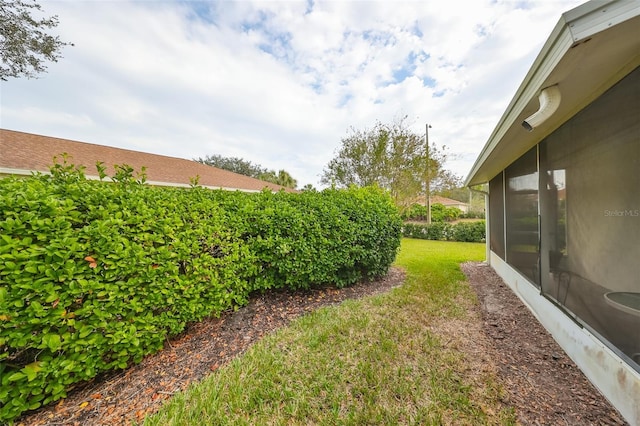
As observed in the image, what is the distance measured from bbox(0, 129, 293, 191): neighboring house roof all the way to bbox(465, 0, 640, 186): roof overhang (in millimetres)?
5066

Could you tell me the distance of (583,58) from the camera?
1.62 m

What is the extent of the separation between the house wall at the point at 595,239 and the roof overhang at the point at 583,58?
11 centimetres

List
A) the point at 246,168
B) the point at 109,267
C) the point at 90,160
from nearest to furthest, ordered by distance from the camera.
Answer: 1. the point at 109,267
2. the point at 90,160
3. the point at 246,168

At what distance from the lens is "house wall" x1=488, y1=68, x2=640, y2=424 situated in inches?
71.4

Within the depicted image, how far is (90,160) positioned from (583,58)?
12.4 metres

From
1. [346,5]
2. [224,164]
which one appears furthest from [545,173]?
[224,164]

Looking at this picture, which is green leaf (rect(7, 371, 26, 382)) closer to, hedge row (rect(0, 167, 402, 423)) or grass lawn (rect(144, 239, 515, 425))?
hedge row (rect(0, 167, 402, 423))

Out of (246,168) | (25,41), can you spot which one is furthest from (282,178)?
(25,41)

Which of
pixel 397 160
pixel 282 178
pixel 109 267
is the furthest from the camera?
pixel 282 178

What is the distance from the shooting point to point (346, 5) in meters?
5.94

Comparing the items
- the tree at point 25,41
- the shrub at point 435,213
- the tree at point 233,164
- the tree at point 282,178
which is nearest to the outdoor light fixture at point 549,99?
the tree at point 25,41

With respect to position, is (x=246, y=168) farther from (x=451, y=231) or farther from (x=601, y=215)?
(x=601, y=215)

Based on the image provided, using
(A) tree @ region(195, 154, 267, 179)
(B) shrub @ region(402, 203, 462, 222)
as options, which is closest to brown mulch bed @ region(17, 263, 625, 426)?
(B) shrub @ region(402, 203, 462, 222)

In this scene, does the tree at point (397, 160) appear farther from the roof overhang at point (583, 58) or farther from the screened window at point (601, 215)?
the roof overhang at point (583, 58)
